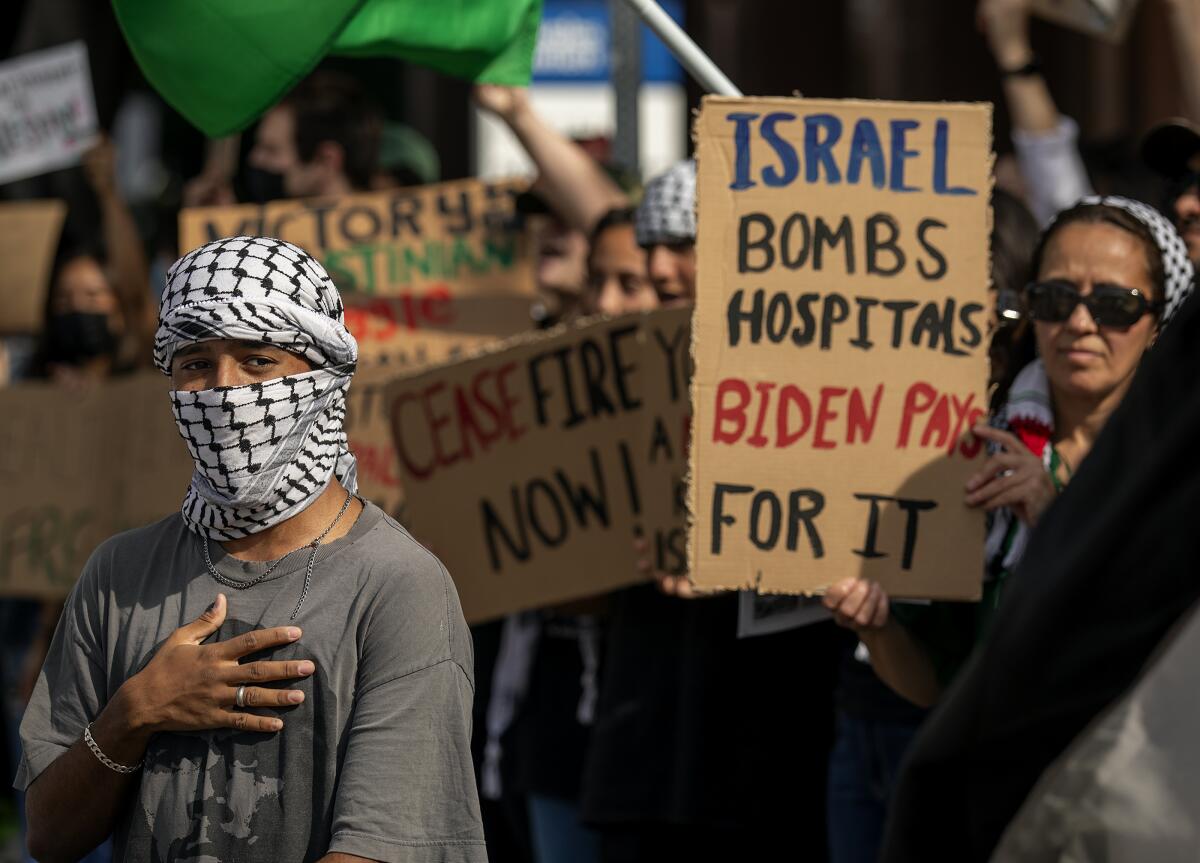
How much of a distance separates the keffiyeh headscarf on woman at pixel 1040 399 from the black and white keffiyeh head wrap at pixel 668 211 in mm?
1176

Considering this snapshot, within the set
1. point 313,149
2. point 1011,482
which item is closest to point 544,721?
point 1011,482

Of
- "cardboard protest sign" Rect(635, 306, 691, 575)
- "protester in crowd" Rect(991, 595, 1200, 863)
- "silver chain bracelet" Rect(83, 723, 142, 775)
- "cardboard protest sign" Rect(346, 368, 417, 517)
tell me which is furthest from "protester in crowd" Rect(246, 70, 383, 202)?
"protester in crowd" Rect(991, 595, 1200, 863)

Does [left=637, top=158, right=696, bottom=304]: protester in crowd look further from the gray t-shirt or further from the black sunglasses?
the gray t-shirt

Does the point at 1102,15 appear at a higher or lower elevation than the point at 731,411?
higher

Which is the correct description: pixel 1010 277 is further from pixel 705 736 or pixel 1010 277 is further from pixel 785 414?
pixel 705 736

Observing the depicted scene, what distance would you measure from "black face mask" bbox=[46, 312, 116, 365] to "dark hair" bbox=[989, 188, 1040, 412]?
3.46 meters

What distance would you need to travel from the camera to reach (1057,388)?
382 centimetres

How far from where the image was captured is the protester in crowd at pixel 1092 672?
153cm

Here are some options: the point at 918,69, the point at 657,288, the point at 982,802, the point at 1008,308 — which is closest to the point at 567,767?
the point at 657,288

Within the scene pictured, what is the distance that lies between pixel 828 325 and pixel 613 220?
1582 mm

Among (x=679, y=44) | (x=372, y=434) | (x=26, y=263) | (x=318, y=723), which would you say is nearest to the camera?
(x=318, y=723)

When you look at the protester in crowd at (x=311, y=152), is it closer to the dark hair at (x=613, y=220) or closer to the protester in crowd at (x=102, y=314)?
the protester in crowd at (x=102, y=314)

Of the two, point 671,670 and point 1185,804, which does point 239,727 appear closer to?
point 1185,804

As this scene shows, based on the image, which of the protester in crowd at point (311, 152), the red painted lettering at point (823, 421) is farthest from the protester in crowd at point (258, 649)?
the protester in crowd at point (311, 152)
